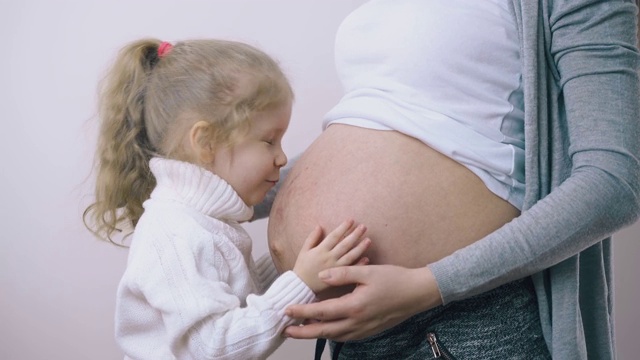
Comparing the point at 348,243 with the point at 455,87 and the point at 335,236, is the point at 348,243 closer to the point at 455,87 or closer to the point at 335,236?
the point at 335,236

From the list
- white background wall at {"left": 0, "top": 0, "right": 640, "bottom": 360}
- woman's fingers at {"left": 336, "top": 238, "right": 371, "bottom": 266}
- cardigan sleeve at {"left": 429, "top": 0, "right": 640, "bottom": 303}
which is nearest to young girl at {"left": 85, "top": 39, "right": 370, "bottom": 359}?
woman's fingers at {"left": 336, "top": 238, "right": 371, "bottom": 266}

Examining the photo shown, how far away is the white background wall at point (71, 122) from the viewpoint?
1618 mm

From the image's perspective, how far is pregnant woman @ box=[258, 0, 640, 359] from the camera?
930 millimetres

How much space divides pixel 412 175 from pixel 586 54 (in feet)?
0.95

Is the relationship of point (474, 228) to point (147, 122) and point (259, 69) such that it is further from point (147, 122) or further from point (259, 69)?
point (147, 122)

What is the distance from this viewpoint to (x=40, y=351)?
1.67 m

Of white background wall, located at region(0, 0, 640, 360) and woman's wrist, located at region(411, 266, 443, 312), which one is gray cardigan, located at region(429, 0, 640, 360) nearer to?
woman's wrist, located at region(411, 266, 443, 312)

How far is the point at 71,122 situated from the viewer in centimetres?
163

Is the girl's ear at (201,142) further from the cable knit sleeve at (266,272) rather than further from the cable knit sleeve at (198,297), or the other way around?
the cable knit sleeve at (266,272)

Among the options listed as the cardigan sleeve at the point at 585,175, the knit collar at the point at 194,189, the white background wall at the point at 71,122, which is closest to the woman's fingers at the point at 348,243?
the cardigan sleeve at the point at 585,175

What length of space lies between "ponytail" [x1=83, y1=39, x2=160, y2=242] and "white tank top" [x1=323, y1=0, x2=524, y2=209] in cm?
34

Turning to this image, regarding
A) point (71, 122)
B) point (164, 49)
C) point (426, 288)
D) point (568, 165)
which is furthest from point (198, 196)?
point (71, 122)

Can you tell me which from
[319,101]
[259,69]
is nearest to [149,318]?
[259,69]

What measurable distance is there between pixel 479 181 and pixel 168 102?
0.51 m
